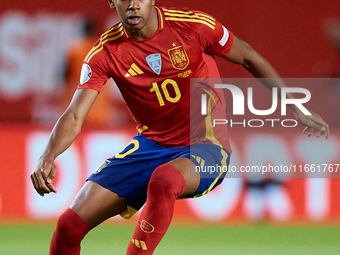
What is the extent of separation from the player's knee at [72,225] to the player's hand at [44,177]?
520 mm

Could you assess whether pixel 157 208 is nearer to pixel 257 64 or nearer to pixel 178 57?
pixel 178 57

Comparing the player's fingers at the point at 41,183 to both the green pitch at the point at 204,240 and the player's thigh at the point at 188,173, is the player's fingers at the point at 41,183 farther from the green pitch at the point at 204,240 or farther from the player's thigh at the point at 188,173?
the green pitch at the point at 204,240

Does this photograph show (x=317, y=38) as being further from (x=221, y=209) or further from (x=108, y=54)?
(x=108, y=54)

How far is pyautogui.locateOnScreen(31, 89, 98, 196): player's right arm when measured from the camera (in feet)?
9.71

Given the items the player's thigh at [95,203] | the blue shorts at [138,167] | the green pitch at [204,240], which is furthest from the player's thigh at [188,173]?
the green pitch at [204,240]

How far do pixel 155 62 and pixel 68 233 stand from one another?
109 cm

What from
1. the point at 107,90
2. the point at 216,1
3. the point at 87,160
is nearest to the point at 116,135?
the point at 87,160

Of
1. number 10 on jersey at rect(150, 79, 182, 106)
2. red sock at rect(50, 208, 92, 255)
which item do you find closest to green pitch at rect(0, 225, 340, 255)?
red sock at rect(50, 208, 92, 255)

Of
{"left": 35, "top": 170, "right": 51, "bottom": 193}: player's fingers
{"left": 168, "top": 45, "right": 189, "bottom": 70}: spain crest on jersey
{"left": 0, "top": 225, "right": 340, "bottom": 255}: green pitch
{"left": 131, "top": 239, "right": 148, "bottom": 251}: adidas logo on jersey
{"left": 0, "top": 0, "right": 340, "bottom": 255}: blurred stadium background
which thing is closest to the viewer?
{"left": 35, "top": 170, "right": 51, "bottom": 193}: player's fingers

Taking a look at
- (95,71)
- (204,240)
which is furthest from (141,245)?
(204,240)

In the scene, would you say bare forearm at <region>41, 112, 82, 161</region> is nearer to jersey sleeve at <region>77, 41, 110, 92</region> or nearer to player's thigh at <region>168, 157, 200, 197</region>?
jersey sleeve at <region>77, 41, 110, 92</region>

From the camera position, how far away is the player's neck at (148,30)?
3427 mm

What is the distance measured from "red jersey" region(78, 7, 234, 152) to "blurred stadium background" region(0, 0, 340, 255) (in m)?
1.63

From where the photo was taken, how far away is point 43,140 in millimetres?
6047
